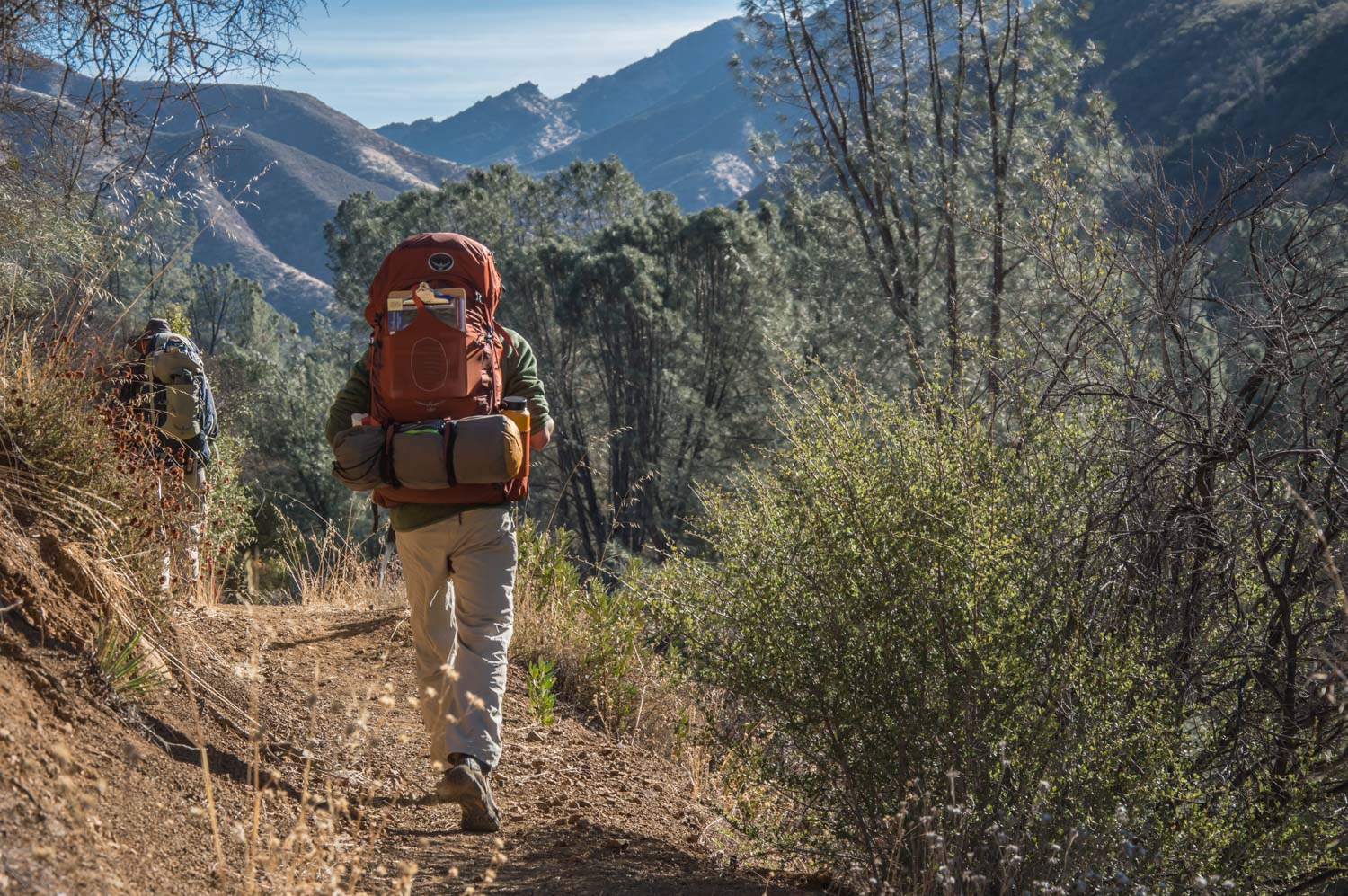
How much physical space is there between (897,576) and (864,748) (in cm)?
51

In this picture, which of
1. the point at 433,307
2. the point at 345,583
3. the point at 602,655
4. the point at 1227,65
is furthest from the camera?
the point at 1227,65

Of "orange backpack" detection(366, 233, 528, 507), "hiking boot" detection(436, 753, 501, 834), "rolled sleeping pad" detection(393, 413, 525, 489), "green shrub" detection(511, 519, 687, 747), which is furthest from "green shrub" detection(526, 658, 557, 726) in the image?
"rolled sleeping pad" detection(393, 413, 525, 489)

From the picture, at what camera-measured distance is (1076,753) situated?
2975 mm

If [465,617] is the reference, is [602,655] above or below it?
below

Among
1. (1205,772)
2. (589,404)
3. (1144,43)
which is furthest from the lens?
(1144,43)

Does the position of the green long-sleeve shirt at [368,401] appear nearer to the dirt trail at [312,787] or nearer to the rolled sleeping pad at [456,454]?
the rolled sleeping pad at [456,454]

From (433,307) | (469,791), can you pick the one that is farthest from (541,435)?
(469,791)

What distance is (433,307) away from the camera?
11.3 feet

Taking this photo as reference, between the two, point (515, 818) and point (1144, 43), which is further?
point (1144, 43)

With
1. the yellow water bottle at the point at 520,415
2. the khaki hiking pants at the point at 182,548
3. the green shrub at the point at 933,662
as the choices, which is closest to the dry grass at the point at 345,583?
the khaki hiking pants at the point at 182,548

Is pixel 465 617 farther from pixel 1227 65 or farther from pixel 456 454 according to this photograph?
pixel 1227 65

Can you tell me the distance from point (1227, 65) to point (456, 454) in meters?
64.8

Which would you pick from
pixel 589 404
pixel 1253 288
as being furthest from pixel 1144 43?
pixel 1253 288

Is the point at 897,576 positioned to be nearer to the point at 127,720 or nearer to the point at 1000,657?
the point at 1000,657
